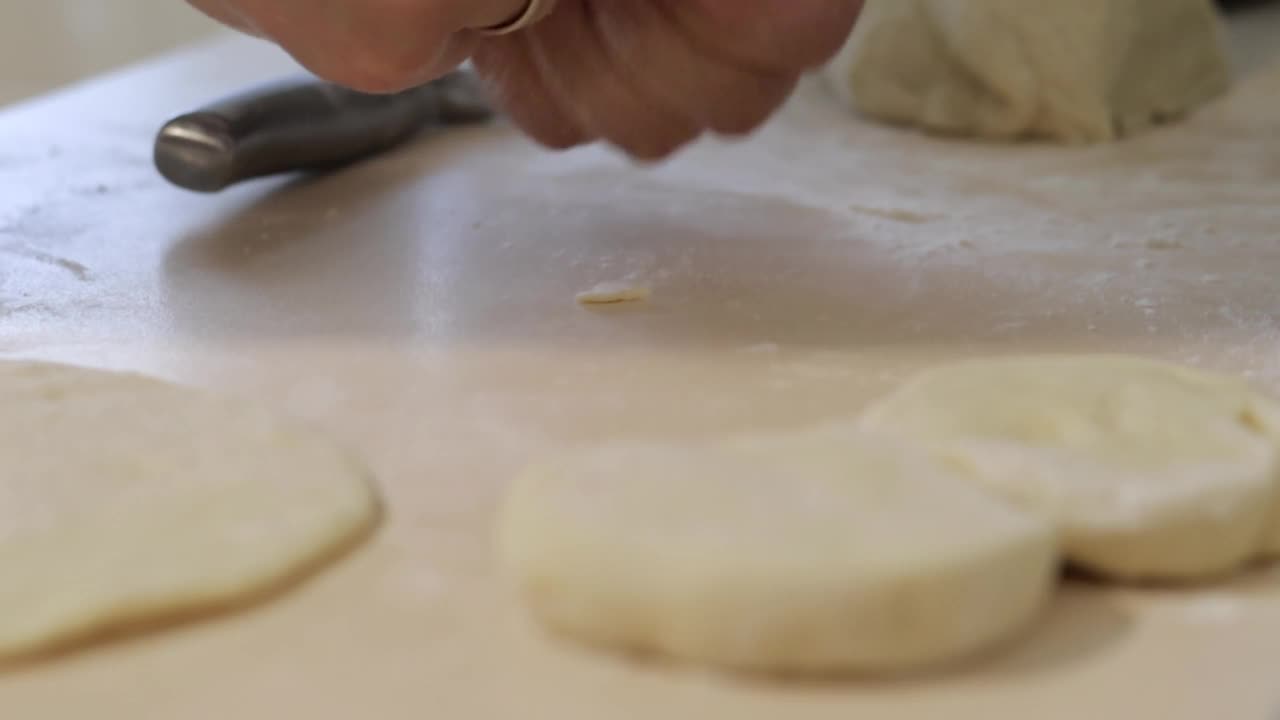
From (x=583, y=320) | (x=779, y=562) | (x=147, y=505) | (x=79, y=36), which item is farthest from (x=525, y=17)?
(x=79, y=36)

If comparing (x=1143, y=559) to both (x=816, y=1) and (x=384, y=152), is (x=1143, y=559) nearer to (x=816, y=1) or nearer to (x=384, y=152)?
(x=816, y=1)

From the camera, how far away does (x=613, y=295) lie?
958mm

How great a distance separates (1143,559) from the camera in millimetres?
557

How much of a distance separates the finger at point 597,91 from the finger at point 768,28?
0.08m

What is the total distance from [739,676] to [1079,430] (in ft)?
0.74

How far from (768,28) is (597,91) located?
0.19 m

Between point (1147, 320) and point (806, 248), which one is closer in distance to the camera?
point (1147, 320)

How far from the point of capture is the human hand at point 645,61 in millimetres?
1092

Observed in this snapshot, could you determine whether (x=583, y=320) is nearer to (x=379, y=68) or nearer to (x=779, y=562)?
(x=379, y=68)

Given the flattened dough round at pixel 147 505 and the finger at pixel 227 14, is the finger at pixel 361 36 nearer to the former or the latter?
the finger at pixel 227 14

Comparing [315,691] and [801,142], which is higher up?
[315,691]

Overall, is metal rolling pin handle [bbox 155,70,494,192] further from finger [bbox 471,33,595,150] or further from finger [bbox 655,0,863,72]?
finger [bbox 655,0,863,72]

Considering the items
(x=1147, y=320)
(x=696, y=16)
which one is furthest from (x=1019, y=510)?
(x=696, y=16)

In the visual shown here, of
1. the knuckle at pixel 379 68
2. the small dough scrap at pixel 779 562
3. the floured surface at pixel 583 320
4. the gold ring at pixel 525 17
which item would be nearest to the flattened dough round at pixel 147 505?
the floured surface at pixel 583 320
